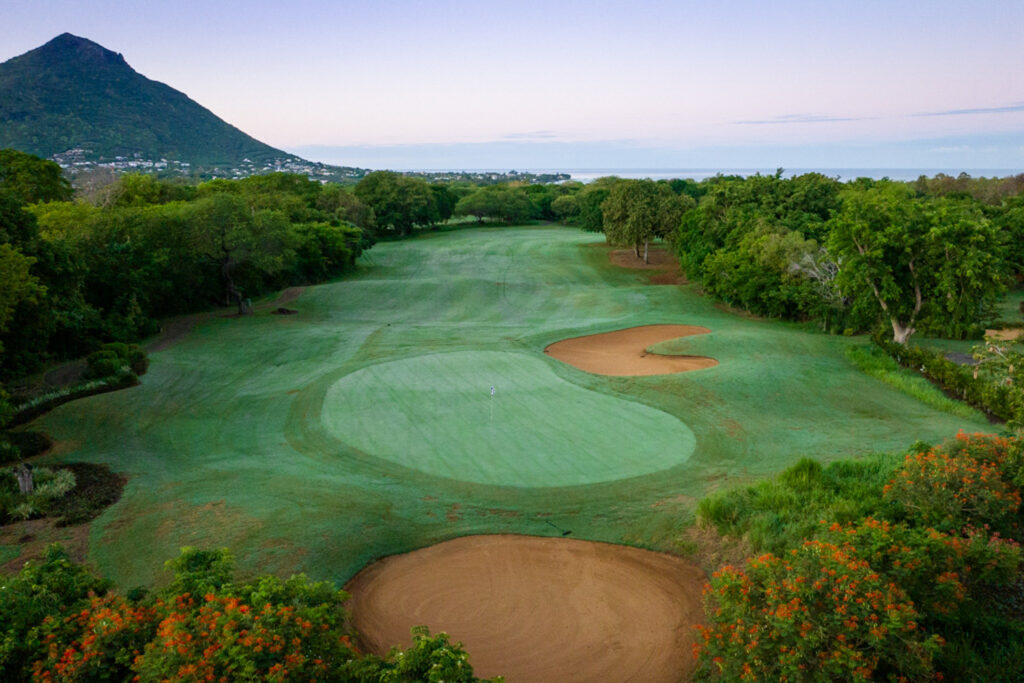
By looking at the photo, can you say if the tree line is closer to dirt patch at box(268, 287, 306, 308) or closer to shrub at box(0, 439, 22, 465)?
dirt patch at box(268, 287, 306, 308)

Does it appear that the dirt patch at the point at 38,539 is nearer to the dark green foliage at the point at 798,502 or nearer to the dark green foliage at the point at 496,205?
the dark green foliage at the point at 798,502

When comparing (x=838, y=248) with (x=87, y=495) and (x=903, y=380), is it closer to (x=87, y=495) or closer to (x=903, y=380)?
(x=903, y=380)

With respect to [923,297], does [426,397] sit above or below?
below

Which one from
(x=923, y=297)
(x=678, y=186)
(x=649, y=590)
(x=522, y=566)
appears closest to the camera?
(x=649, y=590)

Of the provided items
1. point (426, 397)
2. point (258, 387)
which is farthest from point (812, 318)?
point (258, 387)

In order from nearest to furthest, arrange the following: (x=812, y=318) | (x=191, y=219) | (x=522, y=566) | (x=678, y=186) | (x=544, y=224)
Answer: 1. (x=522, y=566)
2. (x=191, y=219)
3. (x=812, y=318)
4. (x=544, y=224)
5. (x=678, y=186)

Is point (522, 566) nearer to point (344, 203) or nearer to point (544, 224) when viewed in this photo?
point (344, 203)
